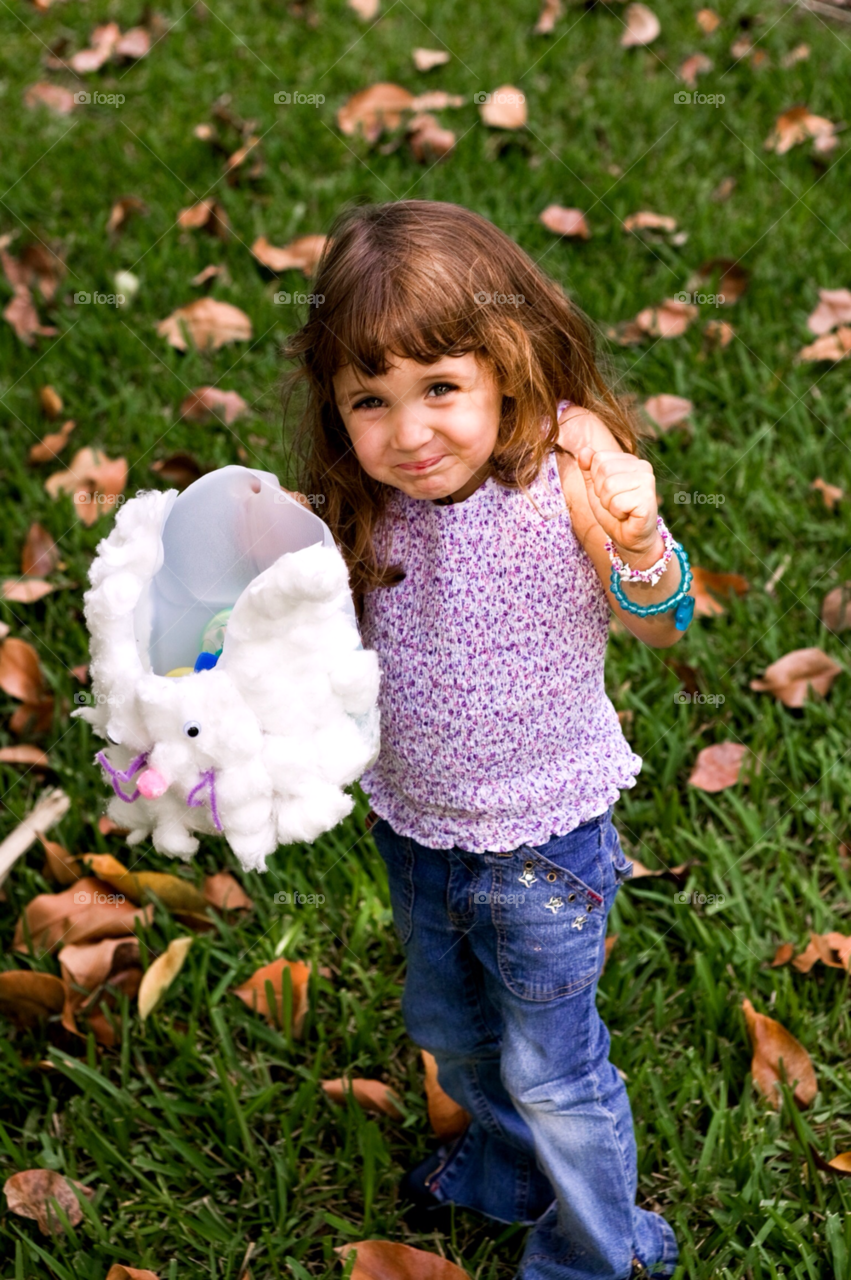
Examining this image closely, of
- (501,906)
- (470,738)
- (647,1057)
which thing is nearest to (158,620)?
(470,738)

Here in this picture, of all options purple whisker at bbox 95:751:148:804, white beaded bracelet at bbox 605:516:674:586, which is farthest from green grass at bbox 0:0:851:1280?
white beaded bracelet at bbox 605:516:674:586

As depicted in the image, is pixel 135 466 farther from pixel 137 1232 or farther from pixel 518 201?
→ pixel 137 1232

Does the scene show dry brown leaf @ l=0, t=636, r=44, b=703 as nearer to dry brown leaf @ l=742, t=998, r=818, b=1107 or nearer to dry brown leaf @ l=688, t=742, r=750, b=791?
dry brown leaf @ l=688, t=742, r=750, b=791

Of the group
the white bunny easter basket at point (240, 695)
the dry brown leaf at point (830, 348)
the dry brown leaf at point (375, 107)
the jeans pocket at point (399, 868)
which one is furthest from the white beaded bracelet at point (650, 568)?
the dry brown leaf at point (375, 107)

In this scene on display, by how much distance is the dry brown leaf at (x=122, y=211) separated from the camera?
3387 mm

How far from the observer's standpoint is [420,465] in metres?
1.35

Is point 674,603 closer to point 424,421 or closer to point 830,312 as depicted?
point 424,421

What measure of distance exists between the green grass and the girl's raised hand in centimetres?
87

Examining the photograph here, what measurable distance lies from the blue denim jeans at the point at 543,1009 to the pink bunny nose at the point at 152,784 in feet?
1.30

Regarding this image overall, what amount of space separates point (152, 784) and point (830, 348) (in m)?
2.14

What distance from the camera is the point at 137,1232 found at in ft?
5.72

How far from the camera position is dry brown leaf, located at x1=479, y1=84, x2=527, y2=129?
3506mm

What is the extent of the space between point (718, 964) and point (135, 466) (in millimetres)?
1613

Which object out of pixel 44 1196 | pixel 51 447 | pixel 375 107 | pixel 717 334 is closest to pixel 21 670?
pixel 51 447
